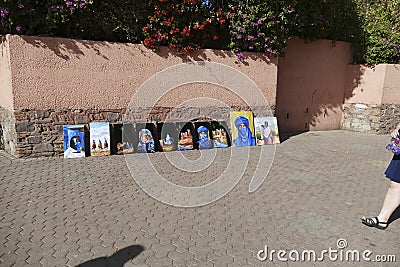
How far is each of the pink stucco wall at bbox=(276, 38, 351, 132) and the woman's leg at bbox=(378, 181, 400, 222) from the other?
571cm

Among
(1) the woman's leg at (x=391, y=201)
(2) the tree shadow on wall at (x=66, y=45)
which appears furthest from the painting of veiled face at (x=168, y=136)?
(1) the woman's leg at (x=391, y=201)

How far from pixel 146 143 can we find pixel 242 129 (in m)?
2.30

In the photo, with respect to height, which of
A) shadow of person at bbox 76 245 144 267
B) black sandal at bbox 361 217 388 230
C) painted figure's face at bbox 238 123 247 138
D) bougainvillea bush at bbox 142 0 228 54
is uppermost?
bougainvillea bush at bbox 142 0 228 54

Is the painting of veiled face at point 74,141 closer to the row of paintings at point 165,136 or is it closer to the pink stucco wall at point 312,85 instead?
the row of paintings at point 165,136

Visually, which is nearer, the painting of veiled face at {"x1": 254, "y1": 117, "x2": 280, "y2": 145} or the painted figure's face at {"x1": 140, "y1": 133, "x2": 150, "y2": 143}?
the painted figure's face at {"x1": 140, "y1": 133, "x2": 150, "y2": 143}

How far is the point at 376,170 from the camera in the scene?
20.0ft

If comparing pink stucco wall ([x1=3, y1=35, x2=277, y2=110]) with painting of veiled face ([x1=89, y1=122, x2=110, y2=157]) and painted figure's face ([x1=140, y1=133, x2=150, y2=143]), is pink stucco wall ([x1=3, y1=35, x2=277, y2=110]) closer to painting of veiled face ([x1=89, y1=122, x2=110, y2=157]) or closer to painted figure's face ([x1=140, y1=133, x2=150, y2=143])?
painting of veiled face ([x1=89, y1=122, x2=110, y2=157])

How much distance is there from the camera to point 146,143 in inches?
260

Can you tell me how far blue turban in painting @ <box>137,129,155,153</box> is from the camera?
655 cm

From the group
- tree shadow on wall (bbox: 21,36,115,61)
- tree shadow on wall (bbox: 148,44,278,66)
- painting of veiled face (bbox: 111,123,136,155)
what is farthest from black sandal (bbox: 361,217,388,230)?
tree shadow on wall (bbox: 21,36,115,61)

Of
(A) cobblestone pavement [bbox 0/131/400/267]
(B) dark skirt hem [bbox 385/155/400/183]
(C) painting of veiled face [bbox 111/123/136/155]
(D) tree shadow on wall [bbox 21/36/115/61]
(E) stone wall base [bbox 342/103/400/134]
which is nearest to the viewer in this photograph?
(A) cobblestone pavement [bbox 0/131/400/267]

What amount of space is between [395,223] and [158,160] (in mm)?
3914

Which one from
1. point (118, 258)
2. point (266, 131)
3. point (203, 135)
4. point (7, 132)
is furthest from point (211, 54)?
point (118, 258)

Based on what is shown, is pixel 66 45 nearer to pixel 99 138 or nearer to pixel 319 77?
pixel 99 138
